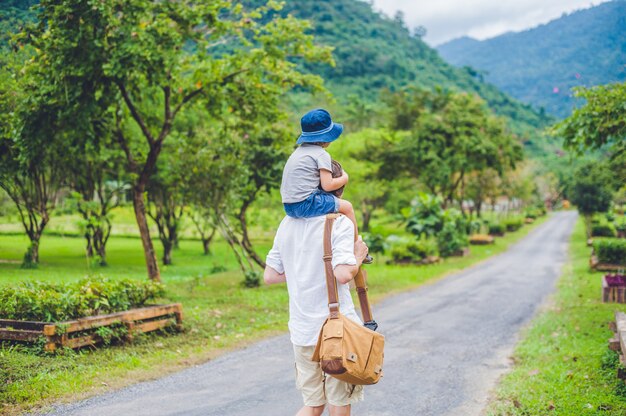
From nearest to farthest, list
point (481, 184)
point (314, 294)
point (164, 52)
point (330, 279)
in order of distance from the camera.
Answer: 1. point (330, 279)
2. point (314, 294)
3. point (164, 52)
4. point (481, 184)

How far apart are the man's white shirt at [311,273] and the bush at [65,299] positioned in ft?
14.5

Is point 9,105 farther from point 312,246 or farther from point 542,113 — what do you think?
point 542,113

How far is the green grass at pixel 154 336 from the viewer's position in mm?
5609

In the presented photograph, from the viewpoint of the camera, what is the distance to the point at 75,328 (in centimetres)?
667

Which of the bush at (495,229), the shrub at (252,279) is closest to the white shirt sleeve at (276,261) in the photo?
the shrub at (252,279)

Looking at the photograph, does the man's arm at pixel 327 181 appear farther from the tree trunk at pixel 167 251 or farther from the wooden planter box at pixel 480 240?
the wooden planter box at pixel 480 240

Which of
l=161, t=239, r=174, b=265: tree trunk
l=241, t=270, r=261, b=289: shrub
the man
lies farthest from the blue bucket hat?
l=161, t=239, r=174, b=265: tree trunk

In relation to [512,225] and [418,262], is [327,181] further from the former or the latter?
[512,225]

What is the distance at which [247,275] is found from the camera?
1431 centimetres

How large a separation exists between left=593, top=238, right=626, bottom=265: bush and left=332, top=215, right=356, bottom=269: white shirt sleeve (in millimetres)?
17268

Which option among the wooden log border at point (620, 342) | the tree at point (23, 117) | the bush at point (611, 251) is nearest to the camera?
the wooden log border at point (620, 342)

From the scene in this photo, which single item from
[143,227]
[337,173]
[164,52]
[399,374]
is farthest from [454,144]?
[337,173]

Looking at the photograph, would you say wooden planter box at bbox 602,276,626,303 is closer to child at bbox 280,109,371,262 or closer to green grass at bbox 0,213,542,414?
green grass at bbox 0,213,542,414

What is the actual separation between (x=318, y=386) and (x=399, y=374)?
137 inches
